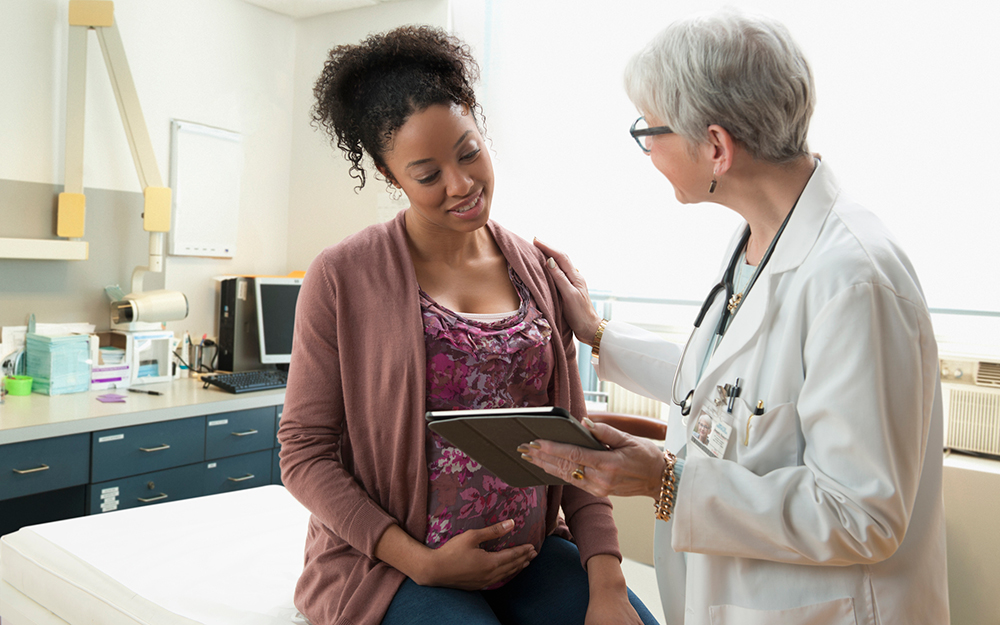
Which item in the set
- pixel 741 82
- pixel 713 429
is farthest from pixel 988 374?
pixel 741 82

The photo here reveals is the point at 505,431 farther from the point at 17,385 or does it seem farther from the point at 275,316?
the point at 275,316

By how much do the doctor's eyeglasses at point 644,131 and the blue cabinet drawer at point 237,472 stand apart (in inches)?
87.9

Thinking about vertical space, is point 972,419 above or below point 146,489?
above

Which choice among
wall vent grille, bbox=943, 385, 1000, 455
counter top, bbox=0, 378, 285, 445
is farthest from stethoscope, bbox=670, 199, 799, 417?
counter top, bbox=0, 378, 285, 445

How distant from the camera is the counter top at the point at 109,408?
224cm

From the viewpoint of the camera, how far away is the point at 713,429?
3.60ft

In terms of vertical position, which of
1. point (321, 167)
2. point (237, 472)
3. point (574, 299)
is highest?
point (321, 167)

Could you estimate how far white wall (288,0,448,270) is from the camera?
363 cm

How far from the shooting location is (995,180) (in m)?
2.49

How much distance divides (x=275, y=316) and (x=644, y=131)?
2.60m

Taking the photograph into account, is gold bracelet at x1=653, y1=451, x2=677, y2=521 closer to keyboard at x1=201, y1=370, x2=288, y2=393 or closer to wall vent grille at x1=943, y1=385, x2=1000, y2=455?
wall vent grille at x1=943, y1=385, x2=1000, y2=455

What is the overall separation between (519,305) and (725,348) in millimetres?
429

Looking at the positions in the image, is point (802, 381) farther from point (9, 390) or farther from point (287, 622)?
point (9, 390)

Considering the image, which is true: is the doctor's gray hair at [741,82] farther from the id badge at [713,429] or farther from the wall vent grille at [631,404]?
the wall vent grille at [631,404]
